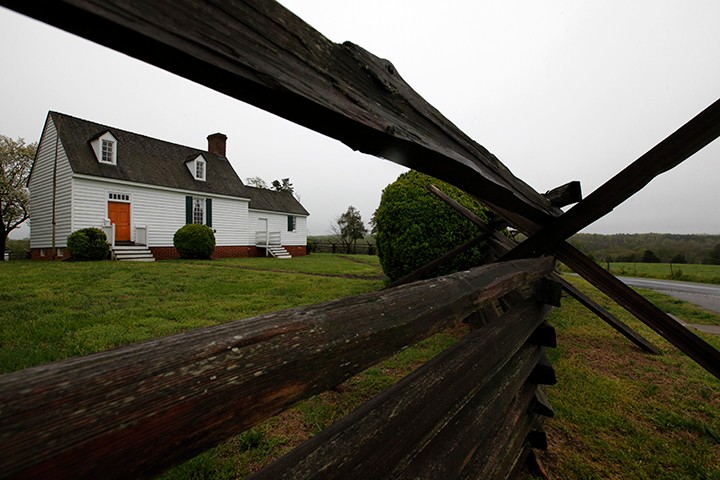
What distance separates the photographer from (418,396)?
1282 mm

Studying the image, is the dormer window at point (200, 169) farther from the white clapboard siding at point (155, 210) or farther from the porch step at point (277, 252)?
the porch step at point (277, 252)

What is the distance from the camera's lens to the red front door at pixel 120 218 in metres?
15.6

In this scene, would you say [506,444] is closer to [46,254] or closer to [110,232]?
[110,232]

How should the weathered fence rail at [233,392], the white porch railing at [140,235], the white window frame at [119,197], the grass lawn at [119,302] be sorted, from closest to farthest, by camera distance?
the weathered fence rail at [233,392]
the grass lawn at [119,302]
the white window frame at [119,197]
the white porch railing at [140,235]

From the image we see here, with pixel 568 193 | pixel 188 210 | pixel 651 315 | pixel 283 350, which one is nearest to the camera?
pixel 283 350

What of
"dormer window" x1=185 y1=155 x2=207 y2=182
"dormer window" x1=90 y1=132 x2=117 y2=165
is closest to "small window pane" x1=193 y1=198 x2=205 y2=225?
"dormer window" x1=185 y1=155 x2=207 y2=182

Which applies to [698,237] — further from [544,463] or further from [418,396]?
[418,396]

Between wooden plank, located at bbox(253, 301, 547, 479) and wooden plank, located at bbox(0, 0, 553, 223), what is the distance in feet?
3.04

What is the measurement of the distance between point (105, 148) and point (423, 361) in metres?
19.0

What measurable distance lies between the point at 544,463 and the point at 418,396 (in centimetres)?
239

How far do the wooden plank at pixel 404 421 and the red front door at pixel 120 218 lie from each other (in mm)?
18818

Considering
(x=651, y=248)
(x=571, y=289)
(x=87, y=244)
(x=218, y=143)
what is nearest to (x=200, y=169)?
(x=218, y=143)

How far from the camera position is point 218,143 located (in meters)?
23.9

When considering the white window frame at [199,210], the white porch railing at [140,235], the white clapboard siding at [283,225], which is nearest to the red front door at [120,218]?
the white porch railing at [140,235]
